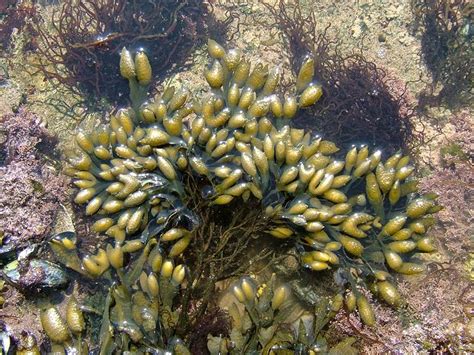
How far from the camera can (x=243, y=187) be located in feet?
8.22

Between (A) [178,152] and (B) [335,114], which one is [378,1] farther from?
(A) [178,152]

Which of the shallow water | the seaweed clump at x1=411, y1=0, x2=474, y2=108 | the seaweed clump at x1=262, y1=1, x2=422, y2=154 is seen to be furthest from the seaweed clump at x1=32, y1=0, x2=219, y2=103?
the seaweed clump at x1=411, y1=0, x2=474, y2=108

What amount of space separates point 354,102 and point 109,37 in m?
2.15

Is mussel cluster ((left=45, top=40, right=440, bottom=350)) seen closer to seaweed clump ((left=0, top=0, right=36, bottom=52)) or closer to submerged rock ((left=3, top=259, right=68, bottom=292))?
submerged rock ((left=3, top=259, right=68, bottom=292))

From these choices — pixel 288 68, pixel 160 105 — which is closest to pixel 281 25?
pixel 288 68

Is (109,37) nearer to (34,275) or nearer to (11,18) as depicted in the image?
(11,18)

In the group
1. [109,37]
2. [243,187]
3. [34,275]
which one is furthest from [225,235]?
A: [109,37]

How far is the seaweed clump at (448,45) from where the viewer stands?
12.4ft

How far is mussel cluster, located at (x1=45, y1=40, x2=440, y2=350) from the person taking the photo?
99.3 inches

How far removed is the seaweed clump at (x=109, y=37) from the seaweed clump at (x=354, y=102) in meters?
1.02

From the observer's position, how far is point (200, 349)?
2.42 m

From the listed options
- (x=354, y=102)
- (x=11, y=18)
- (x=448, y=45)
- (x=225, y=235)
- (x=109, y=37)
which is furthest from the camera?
(x=11, y=18)

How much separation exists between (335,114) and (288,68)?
26.0 inches

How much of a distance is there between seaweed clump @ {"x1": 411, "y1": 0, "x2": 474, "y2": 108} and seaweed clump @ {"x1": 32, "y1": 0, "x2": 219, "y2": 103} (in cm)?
200
